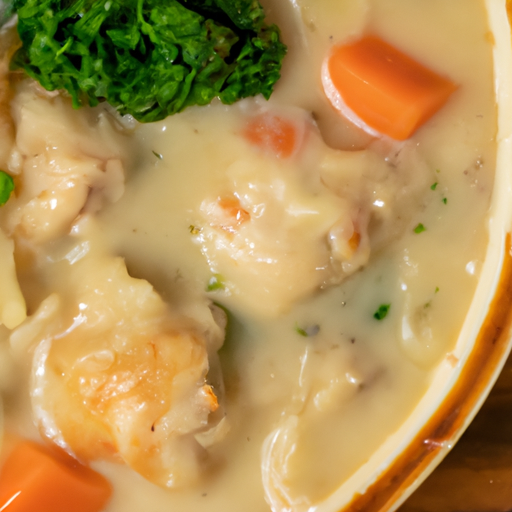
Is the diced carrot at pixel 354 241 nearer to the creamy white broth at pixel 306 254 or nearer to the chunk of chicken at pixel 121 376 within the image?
the creamy white broth at pixel 306 254

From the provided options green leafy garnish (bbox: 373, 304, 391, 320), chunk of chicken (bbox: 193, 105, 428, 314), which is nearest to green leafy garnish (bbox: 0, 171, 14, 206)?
chunk of chicken (bbox: 193, 105, 428, 314)

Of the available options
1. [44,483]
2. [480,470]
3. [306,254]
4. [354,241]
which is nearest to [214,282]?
[306,254]

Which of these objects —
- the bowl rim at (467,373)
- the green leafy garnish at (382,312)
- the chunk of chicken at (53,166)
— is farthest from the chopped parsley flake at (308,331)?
the chunk of chicken at (53,166)

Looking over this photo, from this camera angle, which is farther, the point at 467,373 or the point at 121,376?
the point at 467,373

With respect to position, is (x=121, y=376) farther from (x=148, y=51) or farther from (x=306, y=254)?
(x=148, y=51)

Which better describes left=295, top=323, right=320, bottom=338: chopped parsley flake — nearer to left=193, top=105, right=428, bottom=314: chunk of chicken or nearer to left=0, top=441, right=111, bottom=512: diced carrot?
left=193, top=105, right=428, bottom=314: chunk of chicken
